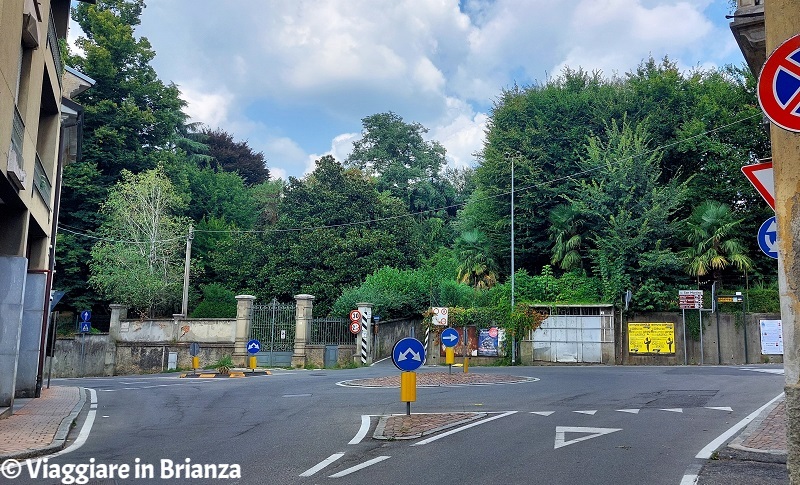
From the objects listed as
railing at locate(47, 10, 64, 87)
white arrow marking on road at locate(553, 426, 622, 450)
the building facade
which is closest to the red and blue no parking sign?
white arrow marking on road at locate(553, 426, 622, 450)

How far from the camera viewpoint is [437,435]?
10289 millimetres

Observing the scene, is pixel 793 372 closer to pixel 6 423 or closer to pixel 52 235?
pixel 6 423

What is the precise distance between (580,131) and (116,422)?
3304 cm

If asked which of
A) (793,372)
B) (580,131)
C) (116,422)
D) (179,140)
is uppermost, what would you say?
(179,140)

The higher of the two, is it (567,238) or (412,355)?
(567,238)

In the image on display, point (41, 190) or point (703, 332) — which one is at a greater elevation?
point (41, 190)

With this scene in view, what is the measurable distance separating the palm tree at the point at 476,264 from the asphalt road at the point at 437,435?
69.1ft

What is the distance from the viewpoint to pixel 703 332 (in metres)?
33.4

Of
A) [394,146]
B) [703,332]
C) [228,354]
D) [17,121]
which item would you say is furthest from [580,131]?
[17,121]

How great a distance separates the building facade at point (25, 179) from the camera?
12266 millimetres

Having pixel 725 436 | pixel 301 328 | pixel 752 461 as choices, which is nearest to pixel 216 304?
pixel 301 328

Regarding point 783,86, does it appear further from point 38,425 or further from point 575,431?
point 38,425

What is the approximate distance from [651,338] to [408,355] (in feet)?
83.5

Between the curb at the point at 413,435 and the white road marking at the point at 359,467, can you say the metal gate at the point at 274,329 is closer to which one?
the curb at the point at 413,435
